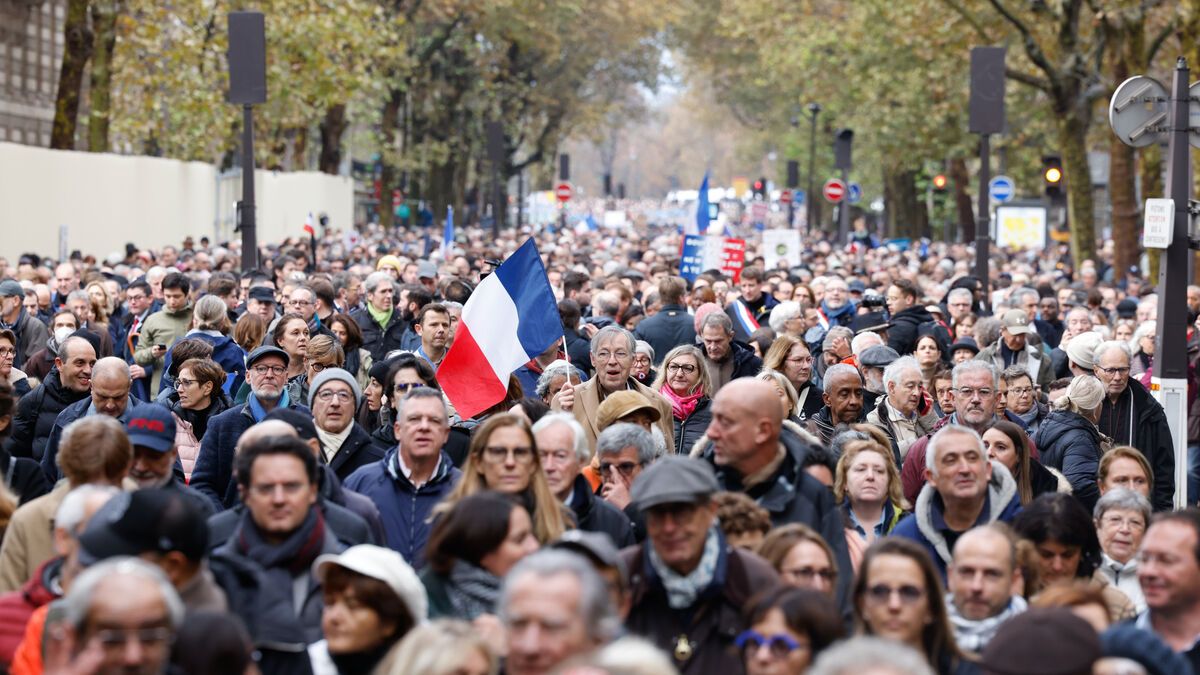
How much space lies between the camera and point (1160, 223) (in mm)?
13477

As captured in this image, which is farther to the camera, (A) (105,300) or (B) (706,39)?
(B) (706,39)

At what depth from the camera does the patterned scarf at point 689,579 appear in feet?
19.5

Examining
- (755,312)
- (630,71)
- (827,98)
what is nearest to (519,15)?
(827,98)

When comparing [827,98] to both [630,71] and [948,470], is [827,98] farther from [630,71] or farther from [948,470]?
[948,470]

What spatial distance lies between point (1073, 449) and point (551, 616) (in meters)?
6.22

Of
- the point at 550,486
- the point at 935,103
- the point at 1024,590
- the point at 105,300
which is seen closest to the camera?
the point at 1024,590

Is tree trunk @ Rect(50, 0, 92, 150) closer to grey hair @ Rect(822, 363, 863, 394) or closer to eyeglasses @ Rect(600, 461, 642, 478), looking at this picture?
grey hair @ Rect(822, 363, 863, 394)

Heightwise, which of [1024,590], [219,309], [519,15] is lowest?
[1024,590]

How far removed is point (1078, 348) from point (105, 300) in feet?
26.9

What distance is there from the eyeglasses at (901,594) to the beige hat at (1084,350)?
670cm

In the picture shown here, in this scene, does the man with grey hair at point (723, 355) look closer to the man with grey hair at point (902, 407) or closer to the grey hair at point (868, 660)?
the man with grey hair at point (902, 407)

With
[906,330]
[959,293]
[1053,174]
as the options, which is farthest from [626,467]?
[1053,174]

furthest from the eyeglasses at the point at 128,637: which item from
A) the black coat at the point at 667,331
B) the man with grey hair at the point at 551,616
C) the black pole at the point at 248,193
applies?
the black pole at the point at 248,193

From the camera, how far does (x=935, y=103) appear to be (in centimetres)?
4338
